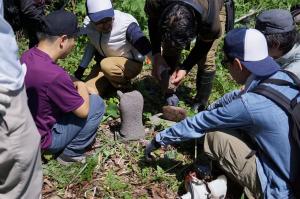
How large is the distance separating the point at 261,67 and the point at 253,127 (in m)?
0.43

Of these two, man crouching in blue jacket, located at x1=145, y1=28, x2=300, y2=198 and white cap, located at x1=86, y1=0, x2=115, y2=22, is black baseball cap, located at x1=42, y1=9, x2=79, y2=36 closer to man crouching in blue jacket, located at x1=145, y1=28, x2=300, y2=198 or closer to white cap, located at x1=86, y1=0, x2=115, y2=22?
white cap, located at x1=86, y1=0, x2=115, y2=22

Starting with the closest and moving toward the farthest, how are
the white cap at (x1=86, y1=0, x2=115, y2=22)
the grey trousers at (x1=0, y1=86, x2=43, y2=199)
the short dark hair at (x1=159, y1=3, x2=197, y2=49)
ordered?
the grey trousers at (x1=0, y1=86, x2=43, y2=199)
the short dark hair at (x1=159, y1=3, x2=197, y2=49)
the white cap at (x1=86, y1=0, x2=115, y2=22)

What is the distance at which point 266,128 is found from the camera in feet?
10.6

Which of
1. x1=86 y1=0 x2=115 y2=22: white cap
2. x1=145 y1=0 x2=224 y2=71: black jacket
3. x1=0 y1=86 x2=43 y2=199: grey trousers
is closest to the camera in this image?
x1=0 y1=86 x2=43 y2=199: grey trousers

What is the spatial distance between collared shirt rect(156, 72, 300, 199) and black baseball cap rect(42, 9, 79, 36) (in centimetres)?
122

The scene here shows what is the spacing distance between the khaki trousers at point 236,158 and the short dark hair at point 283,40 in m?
0.91

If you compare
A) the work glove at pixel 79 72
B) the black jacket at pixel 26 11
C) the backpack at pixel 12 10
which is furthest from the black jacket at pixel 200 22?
the backpack at pixel 12 10

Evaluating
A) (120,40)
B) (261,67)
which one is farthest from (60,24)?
(261,67)

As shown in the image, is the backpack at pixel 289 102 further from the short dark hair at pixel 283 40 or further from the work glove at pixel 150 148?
the work glove at pixel 150 148

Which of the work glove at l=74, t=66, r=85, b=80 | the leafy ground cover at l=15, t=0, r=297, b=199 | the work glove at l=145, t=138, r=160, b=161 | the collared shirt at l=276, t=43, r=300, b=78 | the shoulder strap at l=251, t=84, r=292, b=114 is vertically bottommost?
the leafy ground cover at l=15, t=0, r=297, b=199

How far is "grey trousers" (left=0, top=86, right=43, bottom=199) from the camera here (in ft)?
8.79

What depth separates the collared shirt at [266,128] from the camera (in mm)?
3168

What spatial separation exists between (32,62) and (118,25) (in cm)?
143

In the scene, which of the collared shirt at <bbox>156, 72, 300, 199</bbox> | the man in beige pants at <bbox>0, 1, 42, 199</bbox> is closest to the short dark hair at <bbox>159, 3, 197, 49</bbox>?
the collared shirt at <bbox>156, 72, 300, 199</bbox>
